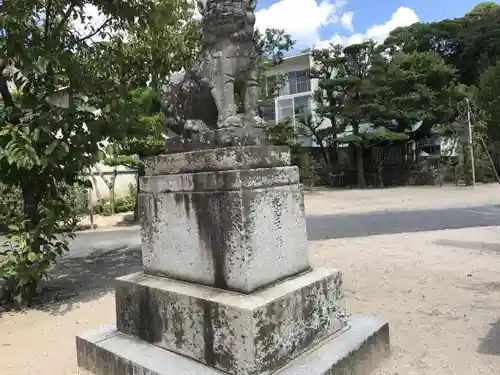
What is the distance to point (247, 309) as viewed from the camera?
249cm

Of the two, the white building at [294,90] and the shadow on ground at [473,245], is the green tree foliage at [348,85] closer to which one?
the white building at [294,90]

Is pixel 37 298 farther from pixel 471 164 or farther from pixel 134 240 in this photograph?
pixel 471 164

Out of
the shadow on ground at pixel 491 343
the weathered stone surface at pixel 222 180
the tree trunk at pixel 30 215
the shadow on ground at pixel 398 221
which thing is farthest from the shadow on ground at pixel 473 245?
the tree trunk at pixel 30 215

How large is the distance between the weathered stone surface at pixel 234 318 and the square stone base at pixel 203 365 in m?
0.06

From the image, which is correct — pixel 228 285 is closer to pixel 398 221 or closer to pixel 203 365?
pixel 203 365

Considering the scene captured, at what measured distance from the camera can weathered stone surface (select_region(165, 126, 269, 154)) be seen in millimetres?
2910

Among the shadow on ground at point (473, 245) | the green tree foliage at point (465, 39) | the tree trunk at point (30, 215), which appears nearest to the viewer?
the tree trunk at point (30, 215)

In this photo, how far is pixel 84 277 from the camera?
711cm

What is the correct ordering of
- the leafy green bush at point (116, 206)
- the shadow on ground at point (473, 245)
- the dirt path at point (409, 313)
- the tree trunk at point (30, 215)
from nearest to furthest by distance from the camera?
the dirt path at point (409, 313), the tree trunk at point (30, 215), the shadow on ground at point (473, 245), the leafy green bush at point (116, 206)

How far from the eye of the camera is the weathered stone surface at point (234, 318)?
2520 mm

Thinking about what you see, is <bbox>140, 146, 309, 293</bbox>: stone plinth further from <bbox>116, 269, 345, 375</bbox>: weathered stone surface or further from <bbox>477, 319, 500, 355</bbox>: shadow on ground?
<bbox>477, 319, 500, 355</bbox>: shadow on ground

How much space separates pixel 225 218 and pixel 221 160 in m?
0.40

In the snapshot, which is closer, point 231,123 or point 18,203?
point 231,123

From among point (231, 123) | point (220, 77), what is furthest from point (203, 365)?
point (220, 77)
